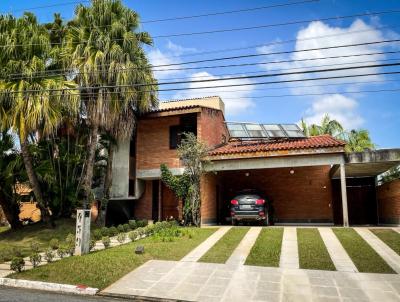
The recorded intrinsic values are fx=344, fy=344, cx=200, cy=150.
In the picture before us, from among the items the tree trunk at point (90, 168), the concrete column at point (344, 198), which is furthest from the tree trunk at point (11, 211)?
the concrete column at point (344, 198)

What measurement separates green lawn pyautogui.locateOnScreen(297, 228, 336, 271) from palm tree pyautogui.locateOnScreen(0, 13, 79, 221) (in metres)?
9.93

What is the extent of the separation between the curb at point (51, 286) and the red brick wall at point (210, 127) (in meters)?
9.89

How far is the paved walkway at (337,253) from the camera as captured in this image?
802 cm

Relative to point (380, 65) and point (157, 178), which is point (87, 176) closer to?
point (157, 178)

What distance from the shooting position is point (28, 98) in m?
13.1

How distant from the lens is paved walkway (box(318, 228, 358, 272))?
26.3ft

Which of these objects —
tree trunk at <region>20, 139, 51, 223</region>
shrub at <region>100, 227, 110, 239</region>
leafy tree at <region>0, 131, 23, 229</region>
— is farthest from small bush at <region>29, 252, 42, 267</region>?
leafy tree at <region>0, 131, 23, 229</region>

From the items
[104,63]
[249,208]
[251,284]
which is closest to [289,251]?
[251,284]

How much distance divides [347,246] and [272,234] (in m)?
2.70

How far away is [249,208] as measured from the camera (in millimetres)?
14383

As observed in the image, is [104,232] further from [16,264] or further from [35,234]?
[16,264]

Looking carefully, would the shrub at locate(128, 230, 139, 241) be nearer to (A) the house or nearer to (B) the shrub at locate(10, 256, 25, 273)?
(B) the shrub at locate(10, 256, 25, 273)

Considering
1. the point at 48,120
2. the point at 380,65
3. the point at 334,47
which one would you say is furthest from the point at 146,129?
the point at 380,65

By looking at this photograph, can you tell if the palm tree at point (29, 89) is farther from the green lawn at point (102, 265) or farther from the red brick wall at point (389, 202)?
the red brick wall at point (389, 202)
